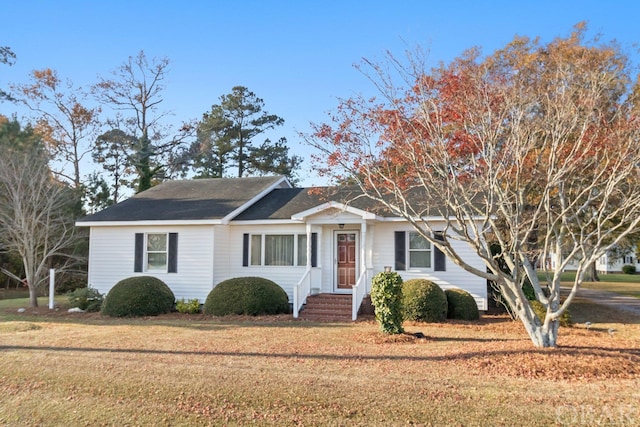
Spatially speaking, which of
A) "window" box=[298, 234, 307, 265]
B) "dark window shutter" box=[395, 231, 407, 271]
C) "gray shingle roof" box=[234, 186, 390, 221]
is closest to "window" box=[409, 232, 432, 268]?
"dark window shutter" box=[395, 231, 407, 271]

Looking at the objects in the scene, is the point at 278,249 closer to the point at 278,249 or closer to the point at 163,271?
the point at 278,249

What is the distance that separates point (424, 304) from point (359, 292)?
2080 millimetres

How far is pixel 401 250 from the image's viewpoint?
51.8ft

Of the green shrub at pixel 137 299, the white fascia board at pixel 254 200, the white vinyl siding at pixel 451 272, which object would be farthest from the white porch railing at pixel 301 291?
the green shrub at pixel 137 299

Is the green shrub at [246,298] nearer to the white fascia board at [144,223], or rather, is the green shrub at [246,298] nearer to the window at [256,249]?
the window at [256,249]

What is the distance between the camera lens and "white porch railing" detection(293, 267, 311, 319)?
47.0 feet

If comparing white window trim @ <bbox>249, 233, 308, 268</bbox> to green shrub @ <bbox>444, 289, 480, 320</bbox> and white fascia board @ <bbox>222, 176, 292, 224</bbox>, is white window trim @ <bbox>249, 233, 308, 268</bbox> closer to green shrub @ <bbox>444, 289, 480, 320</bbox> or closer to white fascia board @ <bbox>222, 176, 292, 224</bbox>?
white fascia board @ <bbox>222, 176, 292, 224</bbox>

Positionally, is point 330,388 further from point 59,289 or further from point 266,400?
point 59,289

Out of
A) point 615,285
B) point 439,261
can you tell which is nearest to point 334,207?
point 439,261

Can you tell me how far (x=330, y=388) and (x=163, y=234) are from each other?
12550 millimetres

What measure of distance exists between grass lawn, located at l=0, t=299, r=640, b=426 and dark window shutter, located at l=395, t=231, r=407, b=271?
4218mm

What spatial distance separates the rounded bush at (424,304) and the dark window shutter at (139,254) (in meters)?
9.62

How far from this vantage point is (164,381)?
22.5ft

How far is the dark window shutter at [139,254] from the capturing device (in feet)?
57.4
